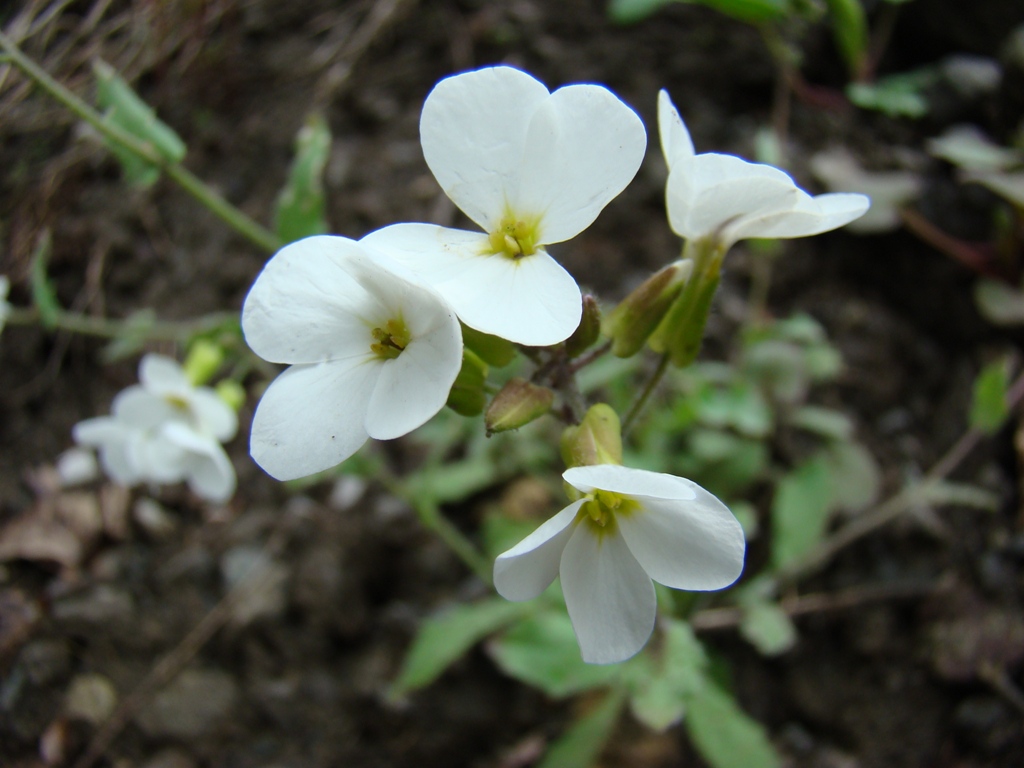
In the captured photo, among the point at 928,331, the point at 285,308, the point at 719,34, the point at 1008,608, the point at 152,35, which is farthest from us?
the point at 719,34

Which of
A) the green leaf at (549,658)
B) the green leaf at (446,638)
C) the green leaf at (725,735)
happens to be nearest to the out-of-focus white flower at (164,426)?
the green leaf at (446,638)

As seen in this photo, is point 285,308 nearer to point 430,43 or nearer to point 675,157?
point 675,157

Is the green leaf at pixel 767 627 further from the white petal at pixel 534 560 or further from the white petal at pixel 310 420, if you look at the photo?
the white petal at pixel 310 420

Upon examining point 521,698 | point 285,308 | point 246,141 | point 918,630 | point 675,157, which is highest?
point 285,308

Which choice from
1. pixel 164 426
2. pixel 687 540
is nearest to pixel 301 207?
pixel 164 426

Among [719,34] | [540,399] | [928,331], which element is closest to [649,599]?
[540,399]

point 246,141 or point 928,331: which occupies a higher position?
point 246,141

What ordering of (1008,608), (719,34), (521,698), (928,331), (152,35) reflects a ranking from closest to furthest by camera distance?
(1008,608) < (521,698) < (928,331) < (152,35) < (719,34)
